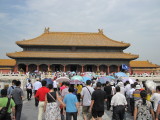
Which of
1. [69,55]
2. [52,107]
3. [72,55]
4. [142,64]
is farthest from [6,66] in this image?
[52,107]

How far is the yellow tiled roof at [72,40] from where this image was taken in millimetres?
38906

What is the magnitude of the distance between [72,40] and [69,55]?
4.47 metres

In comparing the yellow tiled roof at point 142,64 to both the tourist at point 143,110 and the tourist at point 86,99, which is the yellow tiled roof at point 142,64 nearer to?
the tourist at point 86,99

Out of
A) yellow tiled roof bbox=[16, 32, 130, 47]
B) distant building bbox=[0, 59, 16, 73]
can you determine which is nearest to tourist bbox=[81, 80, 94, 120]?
yellow tiled roof bbox=[16, 32, 130, 47]

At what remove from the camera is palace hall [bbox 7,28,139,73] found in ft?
122

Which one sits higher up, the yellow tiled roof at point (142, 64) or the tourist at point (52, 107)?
the yellow tiled roof at point (142, 64)

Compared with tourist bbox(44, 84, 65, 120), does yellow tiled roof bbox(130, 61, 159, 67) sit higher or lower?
higher

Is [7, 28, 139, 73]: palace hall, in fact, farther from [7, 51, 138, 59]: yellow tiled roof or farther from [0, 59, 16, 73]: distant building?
[0, 59, 16, 73]: distant building

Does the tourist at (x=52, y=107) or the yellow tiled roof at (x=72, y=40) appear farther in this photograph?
the yellow tiled roof at (x=72, y=40)

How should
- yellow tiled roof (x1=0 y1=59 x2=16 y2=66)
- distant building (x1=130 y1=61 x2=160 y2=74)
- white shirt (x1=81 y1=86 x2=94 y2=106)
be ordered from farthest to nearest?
distant building (x1=130 y1=61 x2=160 y2=74)
yellow tiled roof (x1=0 y1=59 x2=16 y2=66)
white shirt (x1=81 y1=86 x2=94 y2=106)

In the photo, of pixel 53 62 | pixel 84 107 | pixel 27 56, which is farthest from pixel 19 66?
pixel 84 107

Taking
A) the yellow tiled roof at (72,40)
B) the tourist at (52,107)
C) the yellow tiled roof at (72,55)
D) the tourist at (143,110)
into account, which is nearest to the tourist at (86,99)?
the tourist at (52,107)

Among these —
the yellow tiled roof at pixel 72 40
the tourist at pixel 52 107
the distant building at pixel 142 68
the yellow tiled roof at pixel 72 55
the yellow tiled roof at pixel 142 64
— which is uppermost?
the yellow tiled roof at pixel 72 40

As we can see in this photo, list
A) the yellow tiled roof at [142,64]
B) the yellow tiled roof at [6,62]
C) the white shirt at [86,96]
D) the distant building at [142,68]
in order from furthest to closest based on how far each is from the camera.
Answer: the yellow tiled roof at [142,64] → the distant building at [142,68] → the yellow tiled roof at [6,62] → the white shirt at [86,96]
